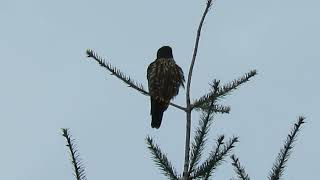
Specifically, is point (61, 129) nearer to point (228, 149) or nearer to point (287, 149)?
point (228, 149)

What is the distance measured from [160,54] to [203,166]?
13.8 feet

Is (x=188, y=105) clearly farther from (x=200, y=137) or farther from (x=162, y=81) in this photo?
(x=162, y=81)

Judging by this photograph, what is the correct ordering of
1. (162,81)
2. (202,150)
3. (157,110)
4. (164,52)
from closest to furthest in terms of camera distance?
(202,150), (162,81), (157,110), (164,52)

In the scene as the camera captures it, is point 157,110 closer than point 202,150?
No

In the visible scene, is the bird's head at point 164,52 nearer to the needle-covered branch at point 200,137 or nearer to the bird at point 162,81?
the bird at point 162,81

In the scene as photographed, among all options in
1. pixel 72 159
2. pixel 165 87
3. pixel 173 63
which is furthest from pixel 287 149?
pixel 173 63

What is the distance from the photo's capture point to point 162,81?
23.5 feet

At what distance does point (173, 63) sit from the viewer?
24.8 feet

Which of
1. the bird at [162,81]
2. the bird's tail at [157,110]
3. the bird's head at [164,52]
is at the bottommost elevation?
the bird's tail at [157,110]

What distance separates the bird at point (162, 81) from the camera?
23.1 ft

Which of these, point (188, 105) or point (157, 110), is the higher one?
point (157, 110)

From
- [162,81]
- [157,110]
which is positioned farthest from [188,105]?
[157,110]

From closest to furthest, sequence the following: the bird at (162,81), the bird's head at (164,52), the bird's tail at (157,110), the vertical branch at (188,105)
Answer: the vertical branch at (188,105), the bird at (162,81), the bird's tail at (157,110), the bird's head at (164,52)

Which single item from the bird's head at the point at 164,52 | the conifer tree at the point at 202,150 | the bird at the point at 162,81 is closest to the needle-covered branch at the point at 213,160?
the conifer tree at the point at 202,150
